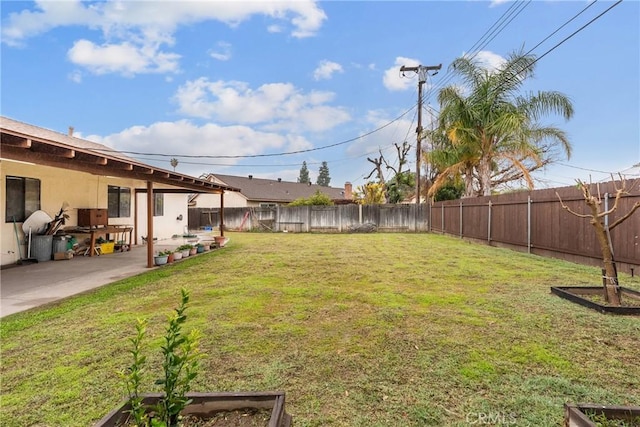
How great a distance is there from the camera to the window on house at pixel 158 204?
12.1 metres

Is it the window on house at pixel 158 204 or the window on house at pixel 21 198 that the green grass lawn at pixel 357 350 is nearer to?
the window on house at pixel 21 198

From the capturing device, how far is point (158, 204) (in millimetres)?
12438

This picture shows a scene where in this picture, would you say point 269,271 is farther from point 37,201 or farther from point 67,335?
point 37,201

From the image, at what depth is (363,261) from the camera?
24.6 feet

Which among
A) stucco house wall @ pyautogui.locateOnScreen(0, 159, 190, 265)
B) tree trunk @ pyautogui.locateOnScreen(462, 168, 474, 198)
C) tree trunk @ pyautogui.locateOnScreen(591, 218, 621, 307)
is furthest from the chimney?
tree trunk @ pyautogui.locateOnScreen(591, 218, 621, 307)

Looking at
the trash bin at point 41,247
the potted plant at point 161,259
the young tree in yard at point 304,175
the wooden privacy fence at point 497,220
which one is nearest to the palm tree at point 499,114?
the wooden privacy fence at point 497,220

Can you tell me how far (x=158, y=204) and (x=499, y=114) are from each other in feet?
44.2

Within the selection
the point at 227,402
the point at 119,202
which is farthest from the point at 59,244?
the point at 227,402

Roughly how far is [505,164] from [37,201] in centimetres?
1853

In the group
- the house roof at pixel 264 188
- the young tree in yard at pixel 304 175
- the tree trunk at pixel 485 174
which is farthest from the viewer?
the young tree in yard at pixel 304 175

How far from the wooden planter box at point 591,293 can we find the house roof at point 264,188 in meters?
21.7

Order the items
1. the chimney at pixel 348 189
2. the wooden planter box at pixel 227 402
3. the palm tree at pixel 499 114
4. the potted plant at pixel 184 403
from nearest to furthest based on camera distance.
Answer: the potted plant at pixel 184 403, the wooden planter box at pixel 227 402, the palm tree at pixel 499 114, the chimney at pixel 348 189

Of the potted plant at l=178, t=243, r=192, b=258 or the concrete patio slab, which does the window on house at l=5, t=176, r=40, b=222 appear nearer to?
the concrete patio slab

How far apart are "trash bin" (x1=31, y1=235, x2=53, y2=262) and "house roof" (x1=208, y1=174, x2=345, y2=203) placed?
17.2m
